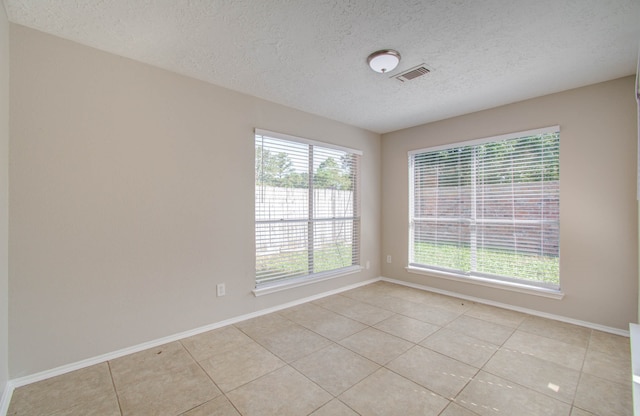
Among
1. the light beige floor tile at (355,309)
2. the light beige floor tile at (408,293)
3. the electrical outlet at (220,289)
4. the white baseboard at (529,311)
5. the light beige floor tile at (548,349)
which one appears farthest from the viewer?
the light beige floor tile at (408,293)

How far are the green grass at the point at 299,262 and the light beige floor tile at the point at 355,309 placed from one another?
427 millimetres

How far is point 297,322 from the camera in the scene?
9.68 feet

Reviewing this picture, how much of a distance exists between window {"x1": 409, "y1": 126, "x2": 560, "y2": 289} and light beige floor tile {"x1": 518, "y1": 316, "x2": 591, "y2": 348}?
1.32 feet

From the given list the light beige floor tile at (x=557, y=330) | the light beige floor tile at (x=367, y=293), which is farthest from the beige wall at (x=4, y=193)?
the light beige floor tile at (x=557, y=330)

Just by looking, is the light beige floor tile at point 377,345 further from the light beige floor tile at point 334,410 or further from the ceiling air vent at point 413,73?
the ceiling air vent at point 413,73

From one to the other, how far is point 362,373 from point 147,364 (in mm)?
1647

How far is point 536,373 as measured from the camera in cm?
204

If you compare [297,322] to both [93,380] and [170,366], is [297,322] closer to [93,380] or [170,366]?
[170,366]

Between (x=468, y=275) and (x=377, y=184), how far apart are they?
6.21 feet

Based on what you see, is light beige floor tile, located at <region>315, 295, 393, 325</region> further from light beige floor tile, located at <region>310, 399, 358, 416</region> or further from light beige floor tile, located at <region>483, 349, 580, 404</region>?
light beige floor tile, located at <region>310, 399, 358, 416</region>

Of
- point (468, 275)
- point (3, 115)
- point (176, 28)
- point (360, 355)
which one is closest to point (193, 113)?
point (176, 28)

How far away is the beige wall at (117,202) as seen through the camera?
195 centimetres

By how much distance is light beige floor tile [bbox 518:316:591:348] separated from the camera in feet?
8.37

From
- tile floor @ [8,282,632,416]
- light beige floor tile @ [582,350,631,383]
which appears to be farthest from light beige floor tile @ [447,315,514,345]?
light beige floor tile @ [582,350,631,383]
